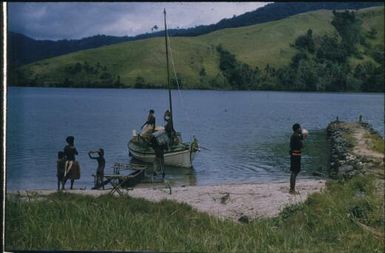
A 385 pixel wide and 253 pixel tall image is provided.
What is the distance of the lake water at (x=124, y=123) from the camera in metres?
5.58

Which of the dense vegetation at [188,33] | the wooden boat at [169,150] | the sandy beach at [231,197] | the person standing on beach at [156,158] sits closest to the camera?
the dense vegetation at [188,33]

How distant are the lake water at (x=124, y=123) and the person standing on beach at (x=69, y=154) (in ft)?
0.42

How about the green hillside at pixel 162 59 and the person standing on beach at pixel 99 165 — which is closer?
the green hillside at pixel 162 59

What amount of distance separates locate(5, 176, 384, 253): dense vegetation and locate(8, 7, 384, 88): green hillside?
5.25 feet

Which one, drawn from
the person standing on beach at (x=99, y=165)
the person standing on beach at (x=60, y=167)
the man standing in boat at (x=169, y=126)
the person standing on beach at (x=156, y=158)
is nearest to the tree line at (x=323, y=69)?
the man standing in boat at (x=169, y=126)

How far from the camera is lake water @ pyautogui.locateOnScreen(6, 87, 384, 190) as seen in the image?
18.3ft

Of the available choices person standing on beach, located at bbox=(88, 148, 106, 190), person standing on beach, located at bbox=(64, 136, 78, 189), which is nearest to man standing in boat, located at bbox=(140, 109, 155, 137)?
person standing on beach, located at bbox=(88, 148, 106, 190)

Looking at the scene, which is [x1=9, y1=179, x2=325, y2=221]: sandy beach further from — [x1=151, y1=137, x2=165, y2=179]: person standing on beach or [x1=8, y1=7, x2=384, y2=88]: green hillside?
[x1=8, y1=7, x2=384, y2=88]: green hillside

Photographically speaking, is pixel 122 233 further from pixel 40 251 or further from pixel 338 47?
pixel 338 47

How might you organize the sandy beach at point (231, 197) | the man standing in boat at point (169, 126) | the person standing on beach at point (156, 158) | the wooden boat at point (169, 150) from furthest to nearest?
the person standing on beach at point (156, 158), the sandy beach at point (231, 197), the man standing in boat at point (169, 126), the wooden boat at point (169, 150)

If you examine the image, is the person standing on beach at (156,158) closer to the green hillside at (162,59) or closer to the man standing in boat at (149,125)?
the man standing in boat at (149,125)

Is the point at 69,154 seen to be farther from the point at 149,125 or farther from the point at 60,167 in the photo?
the point at 149,125

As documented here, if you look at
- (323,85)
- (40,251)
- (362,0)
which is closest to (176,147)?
(323,85)

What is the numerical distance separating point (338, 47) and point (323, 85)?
0.66 metres
